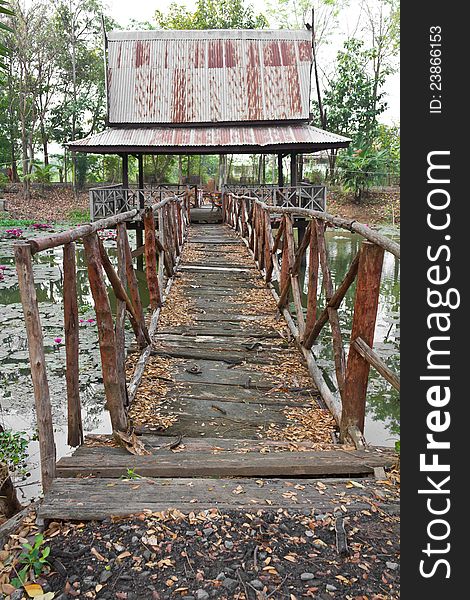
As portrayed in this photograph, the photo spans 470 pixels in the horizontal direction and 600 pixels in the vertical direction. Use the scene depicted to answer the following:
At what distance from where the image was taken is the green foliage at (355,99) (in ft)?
90.3

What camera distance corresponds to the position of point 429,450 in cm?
182

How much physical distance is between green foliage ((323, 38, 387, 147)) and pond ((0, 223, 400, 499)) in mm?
18296

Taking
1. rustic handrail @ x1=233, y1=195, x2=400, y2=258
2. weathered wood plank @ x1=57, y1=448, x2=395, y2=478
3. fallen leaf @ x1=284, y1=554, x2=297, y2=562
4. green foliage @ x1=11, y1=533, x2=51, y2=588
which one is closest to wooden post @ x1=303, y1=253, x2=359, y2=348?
rustic handrail @ x1=233, y1=195, x2=400, y2=258

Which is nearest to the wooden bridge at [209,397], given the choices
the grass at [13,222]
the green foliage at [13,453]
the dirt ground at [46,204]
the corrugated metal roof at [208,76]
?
the green foliage at [13,453]

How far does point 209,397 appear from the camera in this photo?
13.4ft

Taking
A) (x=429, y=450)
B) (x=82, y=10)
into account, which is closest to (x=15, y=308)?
(x=429, y=450)

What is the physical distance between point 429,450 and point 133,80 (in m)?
17.7

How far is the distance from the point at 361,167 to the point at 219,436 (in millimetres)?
23677

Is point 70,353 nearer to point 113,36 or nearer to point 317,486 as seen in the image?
point 317,486

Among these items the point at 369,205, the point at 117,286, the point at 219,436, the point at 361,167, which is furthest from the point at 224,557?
the point at 369,205

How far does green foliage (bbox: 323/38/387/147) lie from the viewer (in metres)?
27.5

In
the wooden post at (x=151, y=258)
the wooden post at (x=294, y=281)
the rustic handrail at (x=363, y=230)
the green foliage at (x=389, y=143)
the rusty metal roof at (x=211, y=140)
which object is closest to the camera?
the rustic handrail at (x=363, y=230)

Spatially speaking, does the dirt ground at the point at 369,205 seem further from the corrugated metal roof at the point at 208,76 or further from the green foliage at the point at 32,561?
the green foliage at the point at 32,561

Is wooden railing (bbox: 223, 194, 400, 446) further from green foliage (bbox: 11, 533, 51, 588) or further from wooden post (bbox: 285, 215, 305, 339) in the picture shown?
green foliage (bbox: 11, 533, 51, 588)
